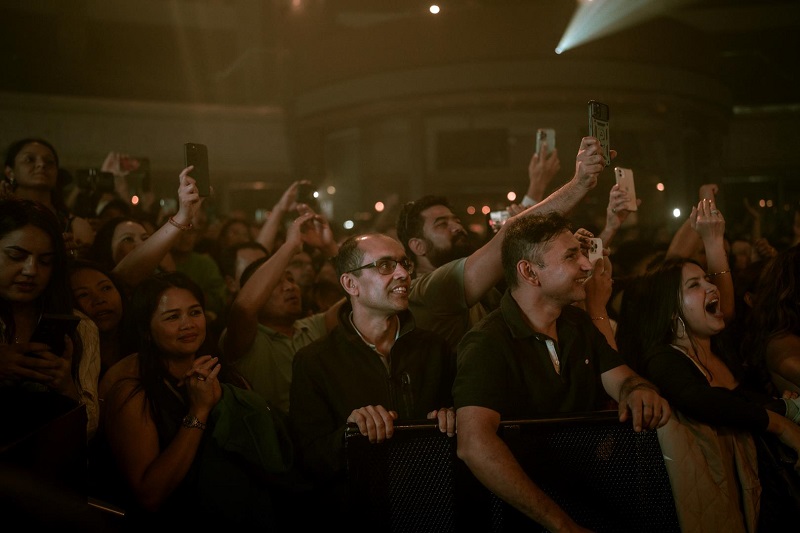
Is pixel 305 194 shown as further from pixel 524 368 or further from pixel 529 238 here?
pixel 524 368

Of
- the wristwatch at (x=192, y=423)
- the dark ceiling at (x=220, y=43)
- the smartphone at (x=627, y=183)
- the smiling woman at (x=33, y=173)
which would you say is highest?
the dark ceiling at (x=220, y=43)

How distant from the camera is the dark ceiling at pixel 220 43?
14648mm

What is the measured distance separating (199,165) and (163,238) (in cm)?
45

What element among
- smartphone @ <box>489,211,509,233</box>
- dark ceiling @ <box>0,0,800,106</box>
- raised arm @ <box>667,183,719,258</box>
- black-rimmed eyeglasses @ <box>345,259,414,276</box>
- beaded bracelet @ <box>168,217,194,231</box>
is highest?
dark ceiling @ <box>0,0,800,106</box>

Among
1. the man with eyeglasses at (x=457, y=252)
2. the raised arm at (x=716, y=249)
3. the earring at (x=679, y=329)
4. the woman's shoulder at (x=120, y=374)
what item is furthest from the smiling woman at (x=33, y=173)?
the raised arm at (x=716, y=249)

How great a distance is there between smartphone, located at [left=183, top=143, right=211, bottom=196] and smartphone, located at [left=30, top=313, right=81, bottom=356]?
3.80ft

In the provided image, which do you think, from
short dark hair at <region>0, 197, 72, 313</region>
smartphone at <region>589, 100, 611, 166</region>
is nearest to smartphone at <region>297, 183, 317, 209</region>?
short dark hair at <region>0, 197, 72, 313</region>

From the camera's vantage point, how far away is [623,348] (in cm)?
322

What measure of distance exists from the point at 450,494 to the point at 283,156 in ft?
49.2

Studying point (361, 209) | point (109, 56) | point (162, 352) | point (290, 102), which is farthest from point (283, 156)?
point (162, 352)

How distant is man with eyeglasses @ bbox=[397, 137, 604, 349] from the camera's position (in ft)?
9.78

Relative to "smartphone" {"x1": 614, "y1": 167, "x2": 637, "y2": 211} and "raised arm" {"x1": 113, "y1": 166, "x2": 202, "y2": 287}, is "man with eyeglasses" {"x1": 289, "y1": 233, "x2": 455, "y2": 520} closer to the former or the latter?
"raised arm" {"x1": 113, "y1": 166, "x2": 202, "y2": 287}

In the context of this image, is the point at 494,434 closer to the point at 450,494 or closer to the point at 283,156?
the point at 450,494

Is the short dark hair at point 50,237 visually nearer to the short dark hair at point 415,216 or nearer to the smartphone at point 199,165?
the smartphone at point 199,165
